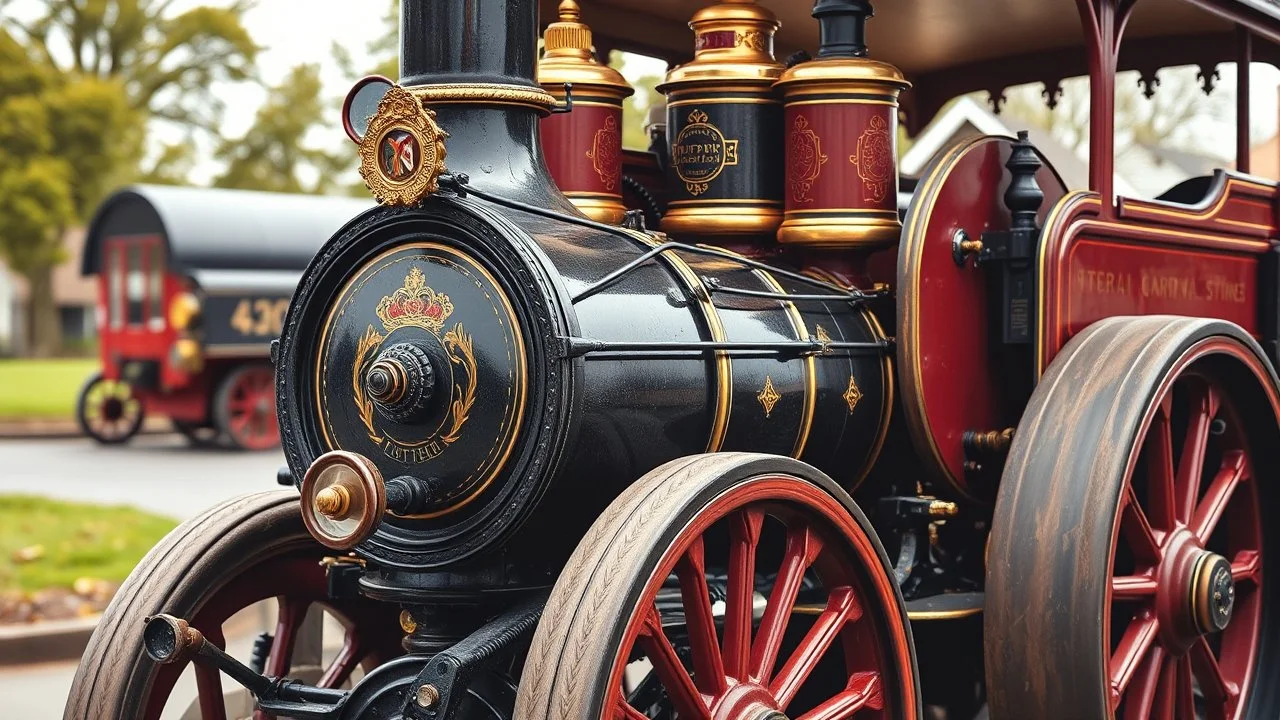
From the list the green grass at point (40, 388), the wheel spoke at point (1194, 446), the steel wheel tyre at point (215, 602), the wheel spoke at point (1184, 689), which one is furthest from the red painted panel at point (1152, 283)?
the green grass at point (40, 388)

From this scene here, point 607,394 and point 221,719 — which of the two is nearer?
point 607,394

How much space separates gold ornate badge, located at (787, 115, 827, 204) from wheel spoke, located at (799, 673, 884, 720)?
1.27 metres

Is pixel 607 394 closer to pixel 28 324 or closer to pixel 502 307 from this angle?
pixel 502 307

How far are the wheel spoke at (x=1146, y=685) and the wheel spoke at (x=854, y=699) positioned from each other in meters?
0.83

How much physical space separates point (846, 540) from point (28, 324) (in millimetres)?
31795

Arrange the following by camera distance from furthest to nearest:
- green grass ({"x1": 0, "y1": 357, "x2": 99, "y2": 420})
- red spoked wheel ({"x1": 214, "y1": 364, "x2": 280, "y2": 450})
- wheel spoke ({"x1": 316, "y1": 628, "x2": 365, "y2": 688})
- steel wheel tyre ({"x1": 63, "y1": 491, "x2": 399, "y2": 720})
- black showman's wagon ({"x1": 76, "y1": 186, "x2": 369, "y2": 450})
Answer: green grass ({"x1": 0, "y1": 357, "x2": 99, "y2": 420}), red spoked wheel ({"x1": 214, "y1": 364, "x2": 280, "y2": 450}), black showman's wagon ({"x1": 76, "y1": 186, "x2": 369, "y2": 450}), wheel spoke ({"x1": 316, "y1": 628, "x2": 365, "y2": 688}), steel wheel tyre ({"x1": 63, "y1": 491, "x2": 399, "y2": 720})

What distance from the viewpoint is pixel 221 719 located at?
129 inches

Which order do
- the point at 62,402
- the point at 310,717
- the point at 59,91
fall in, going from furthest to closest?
the point at 59,91 < the point at 62,402 < the point at 310,717

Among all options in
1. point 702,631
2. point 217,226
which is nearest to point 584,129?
point 702,631

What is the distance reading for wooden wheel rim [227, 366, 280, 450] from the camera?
14125 mm

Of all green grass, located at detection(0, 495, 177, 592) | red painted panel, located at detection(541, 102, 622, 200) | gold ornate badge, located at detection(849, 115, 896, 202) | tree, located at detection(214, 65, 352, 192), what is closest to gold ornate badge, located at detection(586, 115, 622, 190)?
red painted panel, located at detection(541, 102, 622, 200)

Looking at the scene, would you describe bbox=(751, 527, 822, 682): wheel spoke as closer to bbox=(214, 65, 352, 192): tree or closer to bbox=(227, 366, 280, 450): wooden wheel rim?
bbox=(227, 366, 280, 450): wooden wheel rim

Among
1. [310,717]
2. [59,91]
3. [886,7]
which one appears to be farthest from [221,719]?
[59,91]

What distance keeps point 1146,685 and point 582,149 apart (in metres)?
1.88
